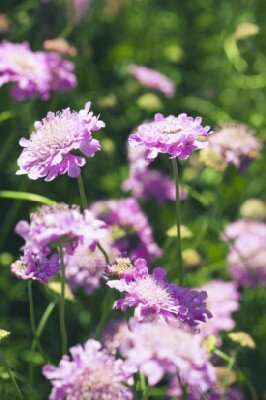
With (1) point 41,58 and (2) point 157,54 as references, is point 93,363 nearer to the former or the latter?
(1) point 41,58

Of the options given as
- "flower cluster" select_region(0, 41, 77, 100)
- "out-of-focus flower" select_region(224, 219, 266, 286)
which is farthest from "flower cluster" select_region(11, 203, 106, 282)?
"out-of-focus flower" select_region(224, 219, 266, 286)

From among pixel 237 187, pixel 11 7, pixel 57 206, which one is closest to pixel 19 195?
pixel 57 206

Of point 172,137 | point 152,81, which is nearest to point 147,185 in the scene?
point 152,81

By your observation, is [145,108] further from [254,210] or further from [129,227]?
[129,227]

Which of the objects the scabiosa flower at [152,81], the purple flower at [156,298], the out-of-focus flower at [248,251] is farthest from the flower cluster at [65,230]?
the scabiosa flower at [152,81]

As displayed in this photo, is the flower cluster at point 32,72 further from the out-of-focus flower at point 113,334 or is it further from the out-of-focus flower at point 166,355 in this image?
the out-of-focus flower at point 166,355

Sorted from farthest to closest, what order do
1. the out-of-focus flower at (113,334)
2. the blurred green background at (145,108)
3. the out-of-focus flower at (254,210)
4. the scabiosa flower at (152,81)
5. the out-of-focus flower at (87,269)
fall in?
the scabiosa flower at (152,81) → the out-of-focus flower at (254,210) → the blurred green background at (145,108) → the out-of-focus flower at (87,269) → the out-of-focus flower at (113,334)
